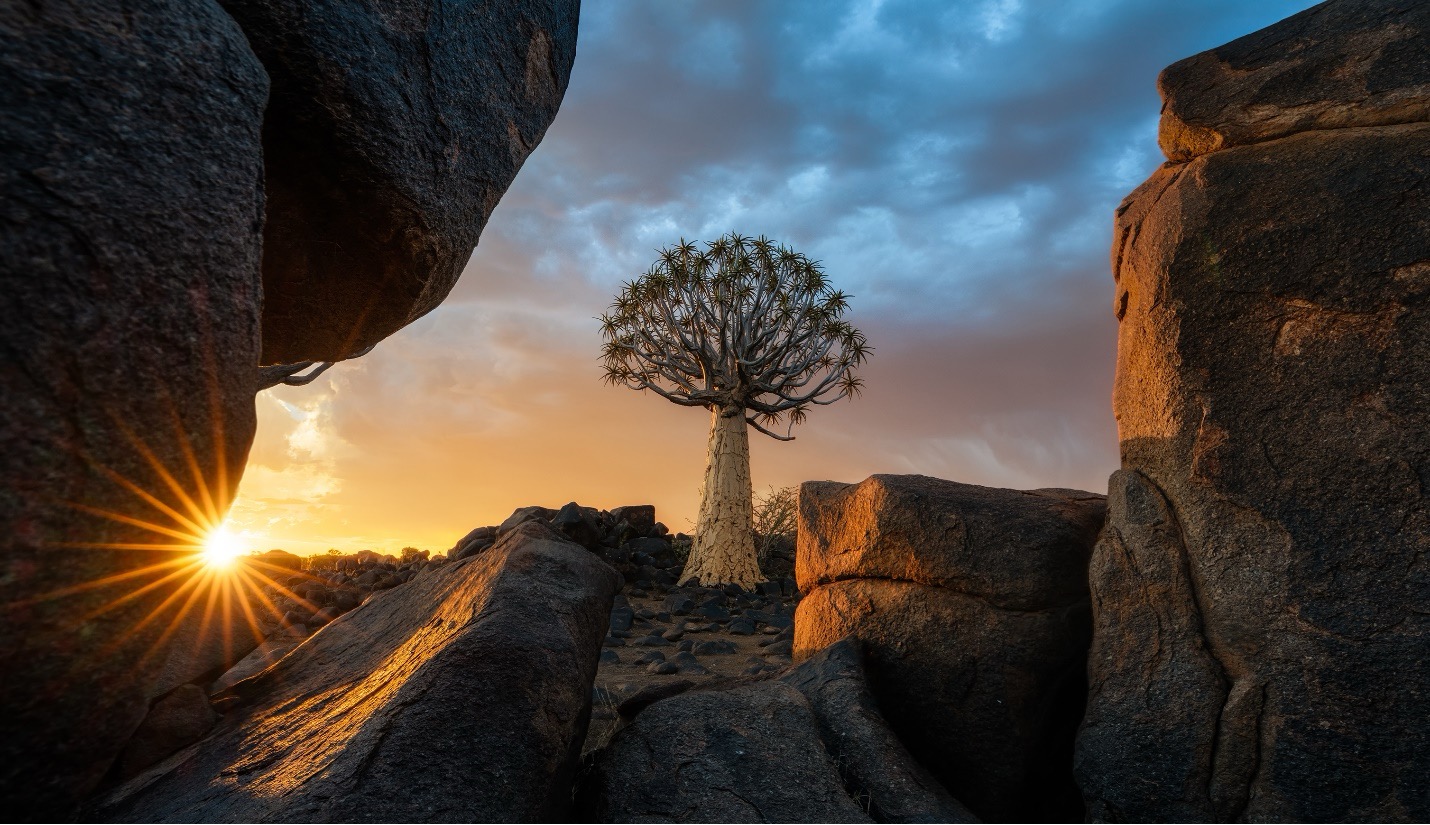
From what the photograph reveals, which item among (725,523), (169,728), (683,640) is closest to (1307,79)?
(169,728)

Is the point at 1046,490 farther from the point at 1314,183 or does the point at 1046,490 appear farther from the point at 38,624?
the point at 38,624

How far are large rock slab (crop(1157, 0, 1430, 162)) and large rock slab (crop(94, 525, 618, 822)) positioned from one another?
472 centimetres

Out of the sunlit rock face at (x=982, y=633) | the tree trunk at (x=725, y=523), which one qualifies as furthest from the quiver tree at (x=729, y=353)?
the sunlit rock face at (x=982, y=633)

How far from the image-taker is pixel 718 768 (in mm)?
3998

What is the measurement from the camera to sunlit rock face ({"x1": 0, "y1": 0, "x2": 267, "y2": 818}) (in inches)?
93.8

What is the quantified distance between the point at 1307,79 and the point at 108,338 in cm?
605

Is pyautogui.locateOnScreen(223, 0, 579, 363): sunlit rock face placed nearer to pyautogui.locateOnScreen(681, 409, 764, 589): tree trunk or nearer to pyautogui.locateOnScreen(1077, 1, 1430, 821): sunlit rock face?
pyautogui.locateOnScreen(1077, 1, 1430, 821): sunlit rock face

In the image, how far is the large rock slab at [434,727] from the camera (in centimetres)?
319

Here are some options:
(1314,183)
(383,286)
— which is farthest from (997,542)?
(383,286)

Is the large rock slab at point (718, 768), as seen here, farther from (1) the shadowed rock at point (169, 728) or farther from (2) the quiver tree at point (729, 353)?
(2) the quiver tree at point (729, 353)

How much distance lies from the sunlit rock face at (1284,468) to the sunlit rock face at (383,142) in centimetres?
397

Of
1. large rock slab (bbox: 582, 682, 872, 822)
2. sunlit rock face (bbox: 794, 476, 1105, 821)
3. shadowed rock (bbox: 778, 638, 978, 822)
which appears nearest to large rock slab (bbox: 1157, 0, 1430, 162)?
sunlit rock face (bbox: 794, 476, 1105, 821)

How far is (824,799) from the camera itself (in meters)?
3.93

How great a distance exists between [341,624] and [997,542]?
4.44 metres
